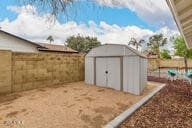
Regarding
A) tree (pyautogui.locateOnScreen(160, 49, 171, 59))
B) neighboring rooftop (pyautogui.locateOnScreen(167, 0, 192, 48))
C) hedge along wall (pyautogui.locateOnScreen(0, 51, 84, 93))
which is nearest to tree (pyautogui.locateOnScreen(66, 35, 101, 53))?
tree (pyautogui.locateOnScreen(160, 49, 171, 59))

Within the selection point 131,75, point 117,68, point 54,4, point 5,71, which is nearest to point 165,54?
point 117,68

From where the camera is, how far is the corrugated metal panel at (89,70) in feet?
30.4

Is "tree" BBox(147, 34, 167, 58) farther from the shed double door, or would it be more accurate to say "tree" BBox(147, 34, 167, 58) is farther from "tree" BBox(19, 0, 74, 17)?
"tree" BBox(19, 0, 74, 17)

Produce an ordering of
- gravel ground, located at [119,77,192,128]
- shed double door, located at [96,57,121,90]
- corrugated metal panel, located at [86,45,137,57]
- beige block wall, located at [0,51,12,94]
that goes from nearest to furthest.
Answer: gravel ground, located at [119,77,192,128] < beige block wall, located at [0,51,12,94] < corrugated metal panel, located at [86,45,137,57] < shed double door, located at [96,57,121,90]

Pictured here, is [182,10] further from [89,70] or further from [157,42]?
[157,42]

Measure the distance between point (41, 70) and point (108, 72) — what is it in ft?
12.0

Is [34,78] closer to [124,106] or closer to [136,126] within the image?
[124,106]

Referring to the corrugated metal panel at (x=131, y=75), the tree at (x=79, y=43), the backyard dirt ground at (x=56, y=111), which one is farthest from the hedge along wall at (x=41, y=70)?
the tree at (x=79, y=43)

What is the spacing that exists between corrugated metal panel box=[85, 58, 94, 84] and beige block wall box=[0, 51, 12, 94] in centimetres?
459

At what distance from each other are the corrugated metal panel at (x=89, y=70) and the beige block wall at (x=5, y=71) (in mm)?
4591

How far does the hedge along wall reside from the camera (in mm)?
6594

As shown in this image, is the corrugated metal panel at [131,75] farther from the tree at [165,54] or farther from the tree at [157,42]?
the tree at [157,42]

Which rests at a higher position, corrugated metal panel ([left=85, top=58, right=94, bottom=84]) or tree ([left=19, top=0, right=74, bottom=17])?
tree ([left=19, top=0, right=74, bottom=17])

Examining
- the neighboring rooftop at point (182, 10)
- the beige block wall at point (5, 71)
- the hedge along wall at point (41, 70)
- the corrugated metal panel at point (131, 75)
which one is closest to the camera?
the neighboring rooftop at point (182, 10)
